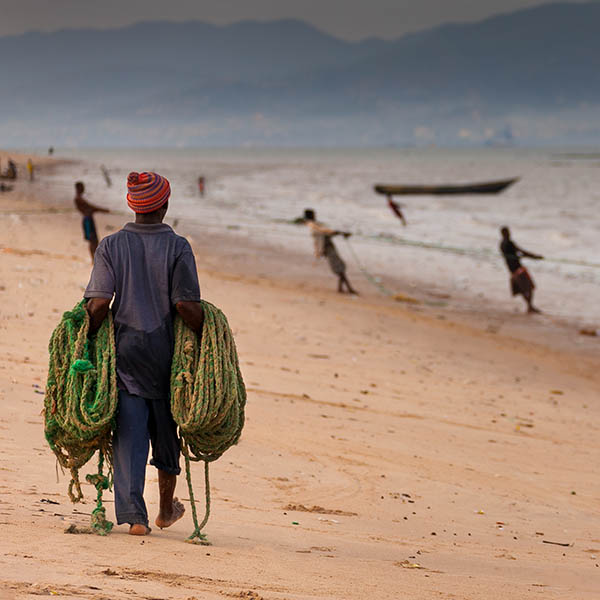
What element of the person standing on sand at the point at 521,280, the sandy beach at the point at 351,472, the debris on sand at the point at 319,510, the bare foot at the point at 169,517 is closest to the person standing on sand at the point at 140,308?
the bare foot at the point at 169,517

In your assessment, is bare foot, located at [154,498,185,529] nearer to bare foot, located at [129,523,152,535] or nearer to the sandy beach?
the sandy beach

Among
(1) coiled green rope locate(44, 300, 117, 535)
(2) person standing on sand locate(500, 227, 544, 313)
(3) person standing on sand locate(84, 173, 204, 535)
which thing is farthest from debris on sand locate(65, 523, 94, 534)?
(2) person standing on sand locate(500, 227, 544, 313)

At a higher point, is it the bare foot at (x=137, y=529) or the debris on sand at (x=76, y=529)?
the debris on sand at (x=76, y=529)

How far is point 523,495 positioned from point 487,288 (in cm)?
1160

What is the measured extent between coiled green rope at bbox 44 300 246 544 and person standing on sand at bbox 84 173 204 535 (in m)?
0.06

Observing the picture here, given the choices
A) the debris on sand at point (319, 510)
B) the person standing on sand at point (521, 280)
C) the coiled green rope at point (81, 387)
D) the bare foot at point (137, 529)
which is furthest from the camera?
the person standing on sand at point (521, 280)

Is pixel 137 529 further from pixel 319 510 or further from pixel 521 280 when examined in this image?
pixel 521 280

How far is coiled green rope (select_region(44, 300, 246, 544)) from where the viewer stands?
3.90 m

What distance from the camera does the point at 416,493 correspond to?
19.6ft

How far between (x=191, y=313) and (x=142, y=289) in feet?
0.79

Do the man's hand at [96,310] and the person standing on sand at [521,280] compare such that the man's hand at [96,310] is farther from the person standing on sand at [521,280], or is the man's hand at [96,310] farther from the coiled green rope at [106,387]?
the person standing on sand at [521,280]

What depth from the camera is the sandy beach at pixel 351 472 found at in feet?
12.3

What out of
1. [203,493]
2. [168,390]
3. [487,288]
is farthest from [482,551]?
[487,288]

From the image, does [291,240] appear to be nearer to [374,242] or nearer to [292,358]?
[374,242]
